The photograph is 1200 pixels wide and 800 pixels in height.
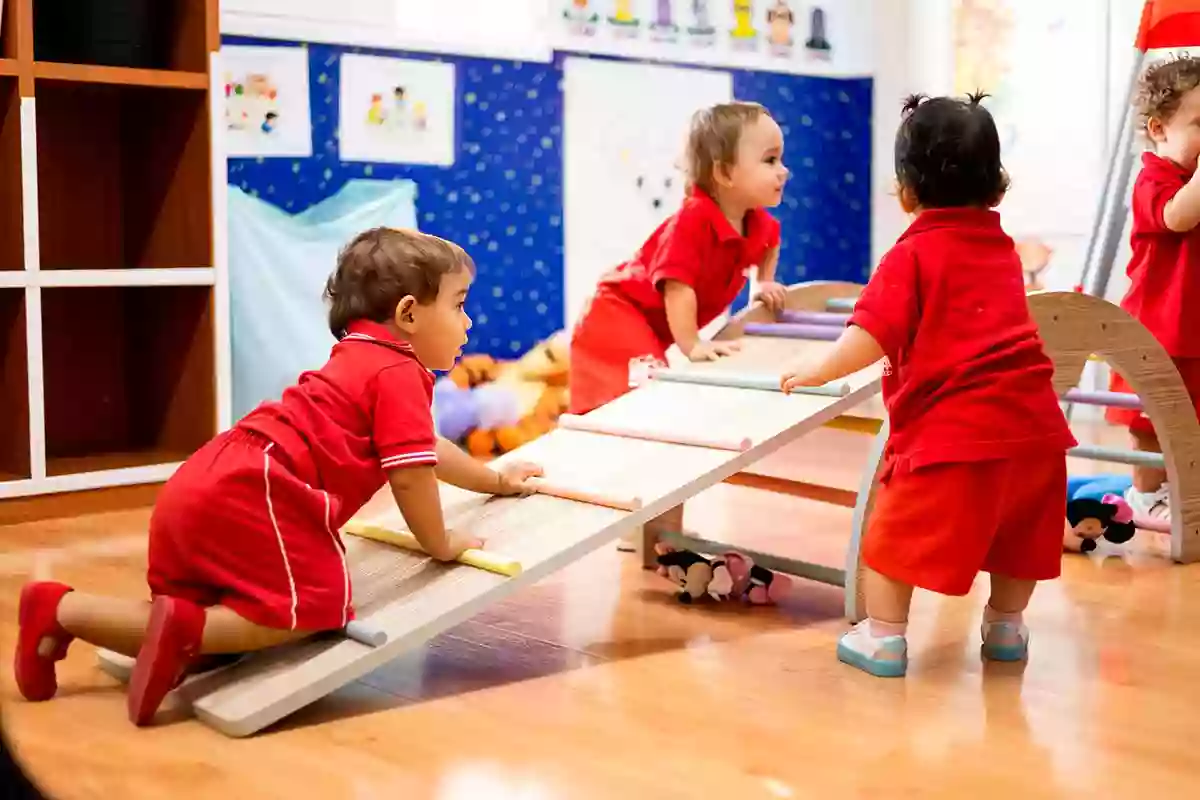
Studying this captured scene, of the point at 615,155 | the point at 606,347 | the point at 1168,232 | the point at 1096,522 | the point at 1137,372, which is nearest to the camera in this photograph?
the point at 1137,372

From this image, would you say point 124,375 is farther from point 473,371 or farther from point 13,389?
point 473,371

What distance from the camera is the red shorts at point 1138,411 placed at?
2691 mm

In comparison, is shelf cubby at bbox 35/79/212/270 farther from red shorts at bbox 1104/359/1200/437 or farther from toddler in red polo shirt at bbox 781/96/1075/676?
red shorts at bbox 1104/359/1200/437

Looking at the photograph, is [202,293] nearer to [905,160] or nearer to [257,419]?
[257,419]

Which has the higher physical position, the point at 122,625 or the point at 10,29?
the point at 10,29

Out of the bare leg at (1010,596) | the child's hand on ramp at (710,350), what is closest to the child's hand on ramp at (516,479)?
the child's hand on ramp at (710,350)

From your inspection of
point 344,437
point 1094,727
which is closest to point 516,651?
point 344,437

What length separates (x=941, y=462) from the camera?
175 cm

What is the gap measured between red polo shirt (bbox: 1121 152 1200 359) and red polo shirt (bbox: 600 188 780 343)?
0.70m

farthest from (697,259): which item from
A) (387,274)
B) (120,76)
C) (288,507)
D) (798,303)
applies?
(120,76)

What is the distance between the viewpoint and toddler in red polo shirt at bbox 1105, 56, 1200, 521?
2604 millimetres

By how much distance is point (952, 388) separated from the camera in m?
1.77

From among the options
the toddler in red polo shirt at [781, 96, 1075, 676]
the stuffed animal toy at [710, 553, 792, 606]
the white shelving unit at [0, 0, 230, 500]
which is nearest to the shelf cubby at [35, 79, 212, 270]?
the white shelving unit at [0, 0, 230, 500]

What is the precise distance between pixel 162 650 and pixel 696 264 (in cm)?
125
